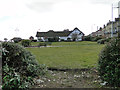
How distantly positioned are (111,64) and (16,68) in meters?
2.24

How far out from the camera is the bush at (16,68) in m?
2.52

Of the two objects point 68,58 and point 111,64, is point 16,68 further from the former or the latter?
point 68,58

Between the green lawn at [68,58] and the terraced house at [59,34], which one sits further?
the terraced house at [59,34]

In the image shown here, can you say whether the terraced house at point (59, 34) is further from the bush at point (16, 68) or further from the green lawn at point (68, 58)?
the bush at point (16, 68)

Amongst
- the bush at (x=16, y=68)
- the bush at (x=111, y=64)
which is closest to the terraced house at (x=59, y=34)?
the bush at (x=16, y=68)

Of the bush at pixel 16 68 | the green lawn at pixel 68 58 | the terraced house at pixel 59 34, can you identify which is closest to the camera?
the bush at pixel 16 68

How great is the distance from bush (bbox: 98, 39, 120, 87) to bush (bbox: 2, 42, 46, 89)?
69.4 inches

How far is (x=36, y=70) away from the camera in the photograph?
3342 mm

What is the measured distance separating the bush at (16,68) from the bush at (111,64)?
1.76 m

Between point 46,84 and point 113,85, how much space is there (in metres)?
1.54

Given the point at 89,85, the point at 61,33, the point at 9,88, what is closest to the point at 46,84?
Answer: the point at 9,88

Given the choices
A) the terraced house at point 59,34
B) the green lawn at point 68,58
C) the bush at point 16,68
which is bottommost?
the green lawn at point 68,58

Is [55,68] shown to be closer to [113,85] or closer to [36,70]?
[36,70]

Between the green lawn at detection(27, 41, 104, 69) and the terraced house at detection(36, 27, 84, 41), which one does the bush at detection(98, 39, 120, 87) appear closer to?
the green lawn at detection(27, 41, 104, 69)
